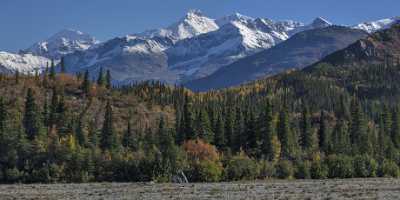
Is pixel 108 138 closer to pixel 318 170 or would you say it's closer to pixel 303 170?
pixel 303 170

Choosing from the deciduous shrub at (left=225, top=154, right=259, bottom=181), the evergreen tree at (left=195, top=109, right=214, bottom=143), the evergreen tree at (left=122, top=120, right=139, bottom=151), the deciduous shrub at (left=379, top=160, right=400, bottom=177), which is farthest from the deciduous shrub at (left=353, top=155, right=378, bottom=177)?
the evergreen tree at (left=122, top=120, right=139, bottom=151)

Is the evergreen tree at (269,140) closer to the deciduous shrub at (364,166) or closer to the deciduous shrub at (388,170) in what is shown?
the deciduous shrub at (364,166)

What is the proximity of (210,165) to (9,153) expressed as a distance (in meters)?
47.7

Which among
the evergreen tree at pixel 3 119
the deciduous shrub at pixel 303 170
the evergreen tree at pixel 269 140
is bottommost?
the deciduous shrub at pixel 303 170

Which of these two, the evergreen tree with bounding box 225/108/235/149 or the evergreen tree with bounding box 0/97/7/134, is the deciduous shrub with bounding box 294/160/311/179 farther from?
the evergreen tree with bounding box 0/97/7/134

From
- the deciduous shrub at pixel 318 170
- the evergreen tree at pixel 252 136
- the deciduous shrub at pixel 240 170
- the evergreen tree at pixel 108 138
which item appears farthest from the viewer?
the evergreen tree at pixel 252 136

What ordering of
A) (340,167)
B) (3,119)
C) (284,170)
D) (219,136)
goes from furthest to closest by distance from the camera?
(219,136), (3,119), (284,170), (340,167)

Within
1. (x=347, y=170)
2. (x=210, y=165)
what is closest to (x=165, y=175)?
(x=210, y=165)

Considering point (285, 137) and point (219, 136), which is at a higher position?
point (219, 136)

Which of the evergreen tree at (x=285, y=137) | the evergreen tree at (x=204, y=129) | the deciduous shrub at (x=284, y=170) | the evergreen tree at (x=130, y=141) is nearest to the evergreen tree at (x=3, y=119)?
the evergreen tree at (x=130, y=141)

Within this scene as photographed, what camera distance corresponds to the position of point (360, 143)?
199875 millimetres

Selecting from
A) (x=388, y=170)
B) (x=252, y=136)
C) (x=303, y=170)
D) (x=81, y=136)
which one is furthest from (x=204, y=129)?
(x=388, y=170)

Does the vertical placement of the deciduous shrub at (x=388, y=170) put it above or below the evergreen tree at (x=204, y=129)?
below

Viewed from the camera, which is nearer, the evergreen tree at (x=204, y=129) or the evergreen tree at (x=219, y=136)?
the evergreen tree at (x=204, y=129)
